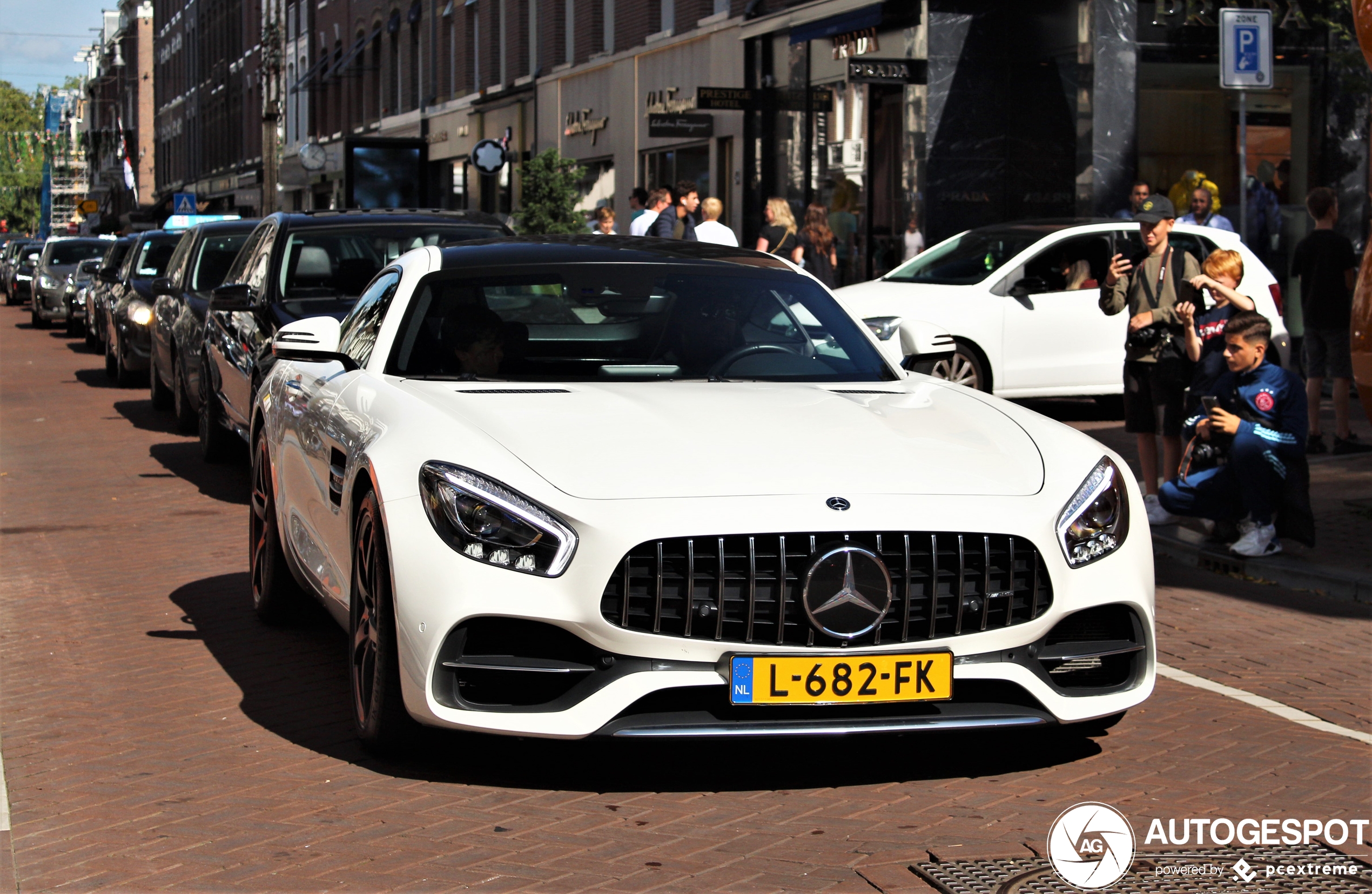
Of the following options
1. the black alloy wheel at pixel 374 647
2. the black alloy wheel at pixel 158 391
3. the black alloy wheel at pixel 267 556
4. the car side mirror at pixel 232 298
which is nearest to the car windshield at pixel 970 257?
the black alloy wheel at pixel 158 391

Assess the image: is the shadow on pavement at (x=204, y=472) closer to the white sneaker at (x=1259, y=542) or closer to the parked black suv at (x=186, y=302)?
the parked black suv at (x=186, y=302)

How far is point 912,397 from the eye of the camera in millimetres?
5688

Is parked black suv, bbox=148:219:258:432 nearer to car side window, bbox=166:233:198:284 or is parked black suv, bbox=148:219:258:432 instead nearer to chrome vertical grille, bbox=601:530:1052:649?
car side window, bbox=166:233:198:284

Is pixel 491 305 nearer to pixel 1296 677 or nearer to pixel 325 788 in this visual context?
pixel 325 788

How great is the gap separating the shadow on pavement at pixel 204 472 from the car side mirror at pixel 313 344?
4675 millimetres

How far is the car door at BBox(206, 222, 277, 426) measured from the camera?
11023mm

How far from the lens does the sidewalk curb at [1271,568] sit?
835cm

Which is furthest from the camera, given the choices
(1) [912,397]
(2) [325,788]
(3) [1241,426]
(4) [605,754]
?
(3) [1241,426]

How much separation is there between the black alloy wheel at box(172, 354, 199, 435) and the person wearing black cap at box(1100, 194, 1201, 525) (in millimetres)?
7553

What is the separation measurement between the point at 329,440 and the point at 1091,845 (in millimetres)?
2721

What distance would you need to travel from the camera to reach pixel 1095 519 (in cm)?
489

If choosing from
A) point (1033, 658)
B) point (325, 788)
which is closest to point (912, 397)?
point (1033, 658)

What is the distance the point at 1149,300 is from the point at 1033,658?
5.94m

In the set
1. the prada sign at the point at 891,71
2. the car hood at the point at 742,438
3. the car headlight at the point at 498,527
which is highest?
the prada sign at the point at 891,71
